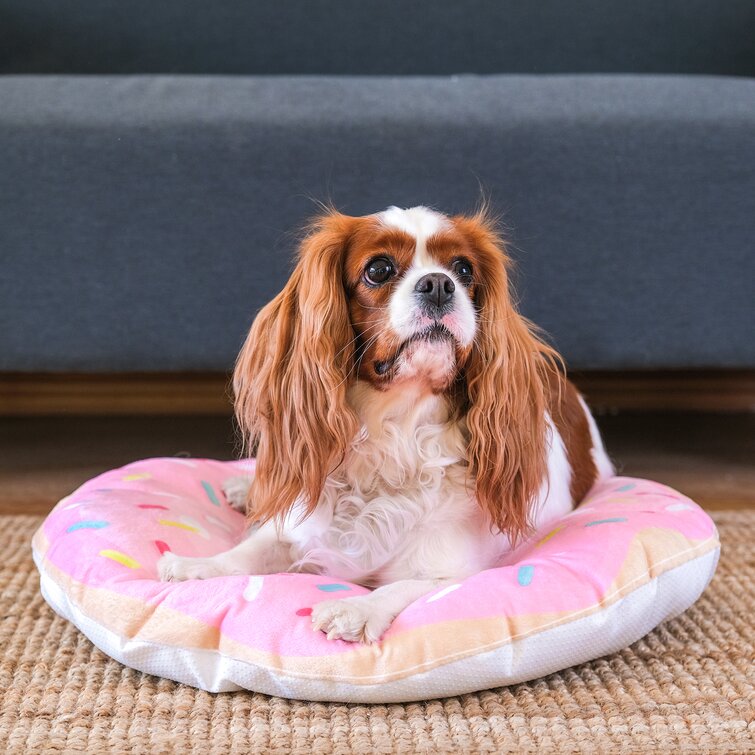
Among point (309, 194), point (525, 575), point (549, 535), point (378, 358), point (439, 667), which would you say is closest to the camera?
point (439, 667)

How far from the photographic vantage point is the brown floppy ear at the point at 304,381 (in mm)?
1347

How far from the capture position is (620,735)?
3.44 feet

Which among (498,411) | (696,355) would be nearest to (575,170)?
(696,355)

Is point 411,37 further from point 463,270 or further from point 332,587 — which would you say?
point 332,587

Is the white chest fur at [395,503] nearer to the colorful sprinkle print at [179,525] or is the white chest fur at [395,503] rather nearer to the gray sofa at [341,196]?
the colorful sprinkle print at [179,525]

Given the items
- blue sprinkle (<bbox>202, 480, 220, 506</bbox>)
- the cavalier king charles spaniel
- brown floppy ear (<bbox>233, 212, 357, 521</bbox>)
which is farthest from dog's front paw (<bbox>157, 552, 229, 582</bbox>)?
blue sprinkle (<bbox>202, 480, 220, 506</bbox>)

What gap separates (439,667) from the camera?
3.59ft

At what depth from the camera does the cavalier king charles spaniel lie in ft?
4.39

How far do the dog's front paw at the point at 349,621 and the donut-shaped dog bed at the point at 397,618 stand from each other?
1cm

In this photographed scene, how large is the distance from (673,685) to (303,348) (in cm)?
65

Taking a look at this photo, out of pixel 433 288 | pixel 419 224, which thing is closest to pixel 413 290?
pixel 433 288

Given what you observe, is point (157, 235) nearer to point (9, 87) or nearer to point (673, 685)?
→ point (9, 87)

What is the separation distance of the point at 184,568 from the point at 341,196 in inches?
39.6

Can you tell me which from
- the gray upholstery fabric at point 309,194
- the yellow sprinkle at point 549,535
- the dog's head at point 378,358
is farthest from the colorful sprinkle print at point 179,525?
the gray upholstery fabric at point 309,194
